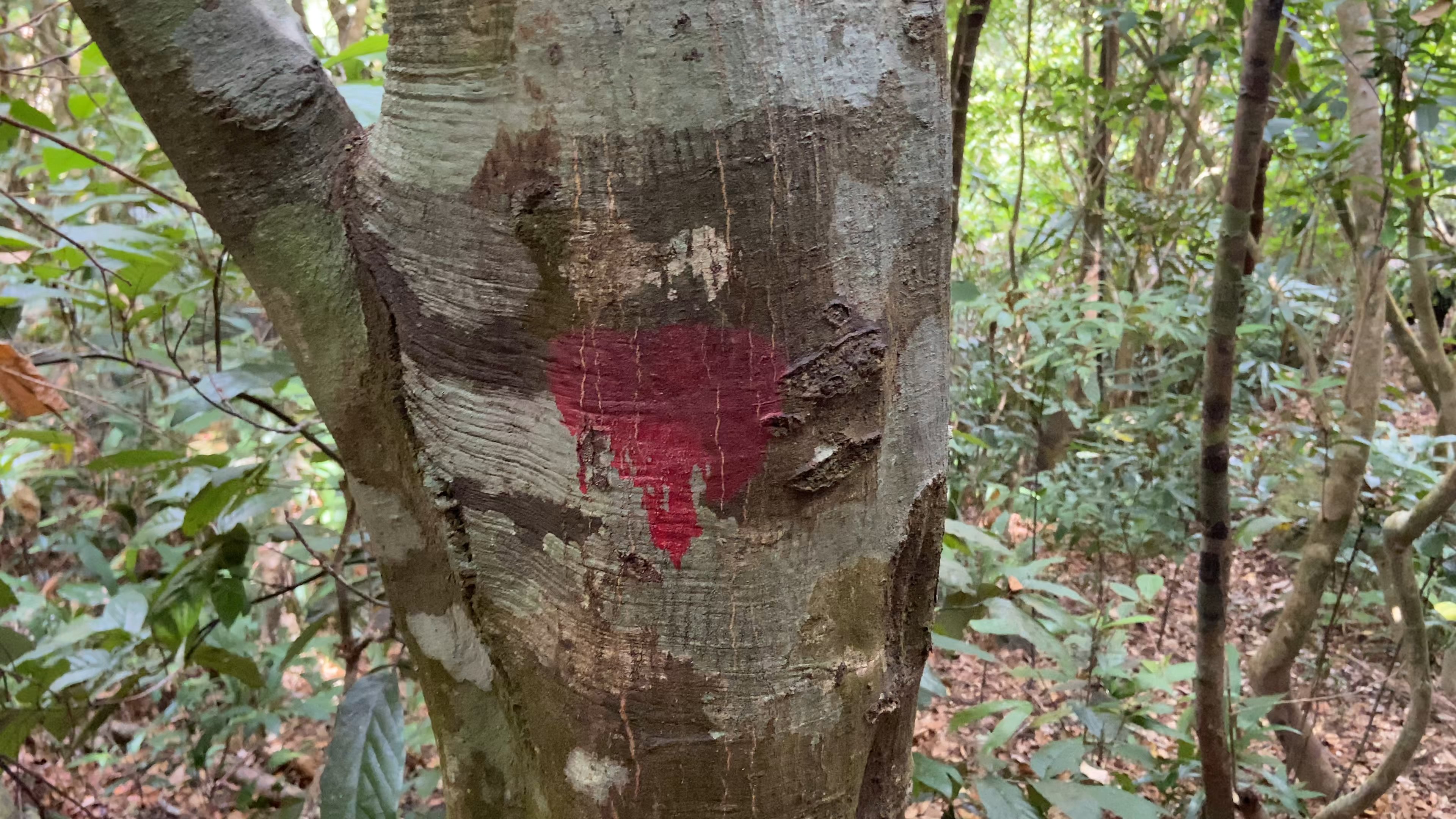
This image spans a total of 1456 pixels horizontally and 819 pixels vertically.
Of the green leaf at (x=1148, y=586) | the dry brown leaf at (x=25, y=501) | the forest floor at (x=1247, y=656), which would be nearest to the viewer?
the green leaf at (x=1148, y=586)

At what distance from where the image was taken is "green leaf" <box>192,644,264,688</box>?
3.71ft

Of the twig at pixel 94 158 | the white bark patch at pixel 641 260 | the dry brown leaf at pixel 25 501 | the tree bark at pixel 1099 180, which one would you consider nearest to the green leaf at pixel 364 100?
the twig at pixel 94 158

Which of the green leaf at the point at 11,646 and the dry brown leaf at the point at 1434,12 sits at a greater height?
the dry brown leaf at the point at 1434,12

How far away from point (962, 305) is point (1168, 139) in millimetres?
1992

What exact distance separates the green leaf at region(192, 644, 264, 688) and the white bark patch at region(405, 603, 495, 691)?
2.23 ft

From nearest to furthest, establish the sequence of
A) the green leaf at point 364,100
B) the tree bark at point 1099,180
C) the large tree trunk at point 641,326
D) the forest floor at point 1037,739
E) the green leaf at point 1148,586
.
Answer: the large tree trunk at point 641,326
the green leaf at point 364,100
the green leaf at point 1148,586
the forest floor at point 1037,739
the tree bark at point 1099,180

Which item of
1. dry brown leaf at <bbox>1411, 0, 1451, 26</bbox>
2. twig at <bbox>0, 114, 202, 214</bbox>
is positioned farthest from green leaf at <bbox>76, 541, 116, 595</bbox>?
dry brown leaf at <bbox>1411, 0, 1451, 26</bbox>

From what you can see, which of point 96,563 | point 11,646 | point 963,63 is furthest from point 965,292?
point 96,563

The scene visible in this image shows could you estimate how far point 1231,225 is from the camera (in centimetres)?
119

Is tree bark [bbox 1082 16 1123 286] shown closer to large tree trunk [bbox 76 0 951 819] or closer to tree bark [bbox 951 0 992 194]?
tree bark [bbox 951 0 992 194]

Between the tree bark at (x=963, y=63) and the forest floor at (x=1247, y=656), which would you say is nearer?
the tree bark at (x=963, y=63)

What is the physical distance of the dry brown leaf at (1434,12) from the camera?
1.63 metres

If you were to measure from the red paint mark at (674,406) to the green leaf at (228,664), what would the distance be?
3.11 feet

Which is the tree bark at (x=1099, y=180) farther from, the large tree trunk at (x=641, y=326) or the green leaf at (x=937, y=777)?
the large tree trunk at (x=641, y=326)
